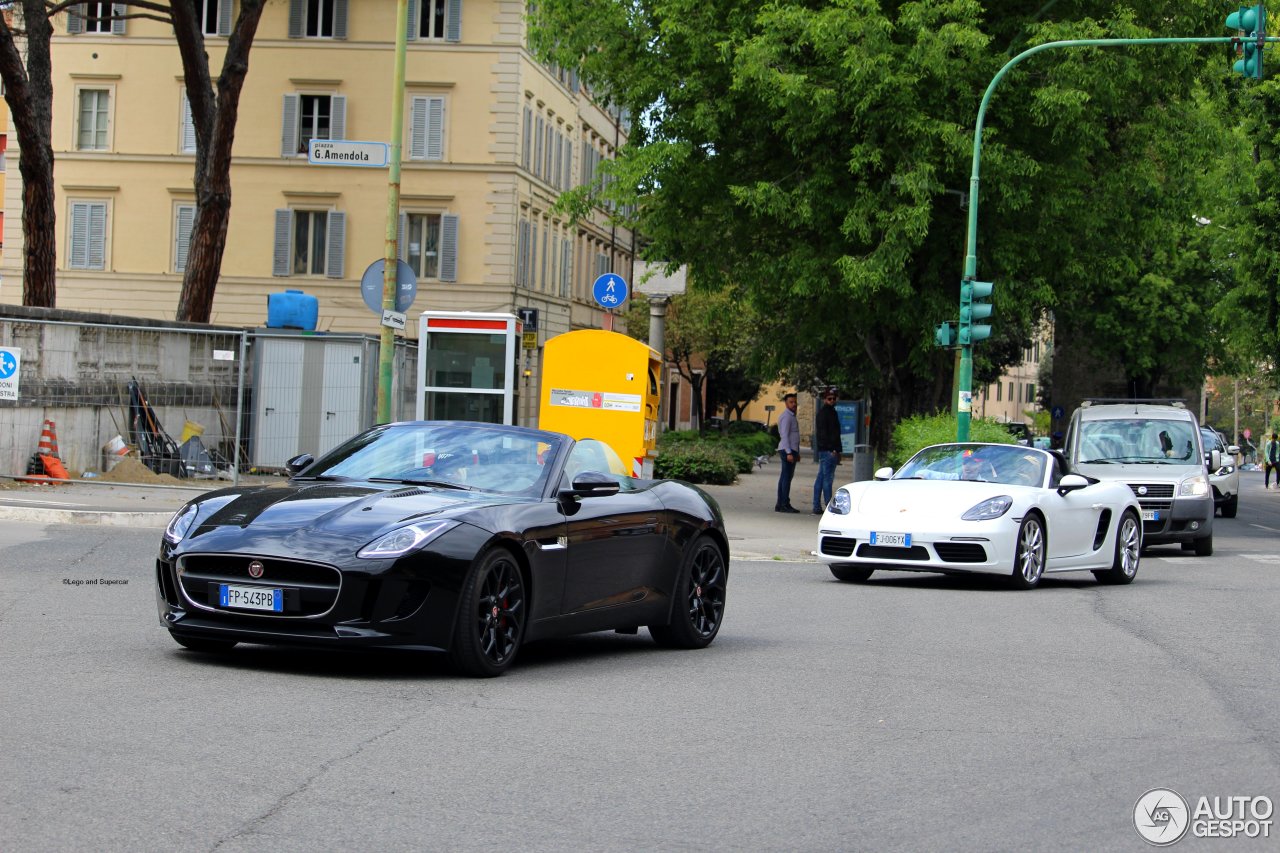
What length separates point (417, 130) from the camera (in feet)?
169

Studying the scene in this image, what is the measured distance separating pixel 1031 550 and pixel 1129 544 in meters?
2.12

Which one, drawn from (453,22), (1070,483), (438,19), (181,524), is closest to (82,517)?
(1070,483)

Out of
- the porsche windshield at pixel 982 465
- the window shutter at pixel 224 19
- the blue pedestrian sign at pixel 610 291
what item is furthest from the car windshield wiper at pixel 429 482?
the window shutter at pixel 224 19

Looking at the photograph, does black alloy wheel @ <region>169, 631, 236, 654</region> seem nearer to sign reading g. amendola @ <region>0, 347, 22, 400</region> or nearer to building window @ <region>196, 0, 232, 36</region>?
sign reading g. amendola @ <region>0, 347, 22, 400</region>

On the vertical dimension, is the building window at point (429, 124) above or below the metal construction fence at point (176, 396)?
above

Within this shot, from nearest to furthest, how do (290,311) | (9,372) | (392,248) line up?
(392,248)
(9,372)
(290,311)

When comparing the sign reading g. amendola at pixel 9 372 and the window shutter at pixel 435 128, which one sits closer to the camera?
the sign reading g. amendola at pixel 9 372

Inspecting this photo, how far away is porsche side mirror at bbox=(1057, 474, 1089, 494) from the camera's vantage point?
53.8 ft

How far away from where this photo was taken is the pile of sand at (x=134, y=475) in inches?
965

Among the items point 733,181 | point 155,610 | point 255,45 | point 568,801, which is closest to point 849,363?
point 255,45

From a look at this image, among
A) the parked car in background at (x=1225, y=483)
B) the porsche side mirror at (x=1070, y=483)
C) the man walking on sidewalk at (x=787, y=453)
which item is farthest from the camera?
the parked car in background at (x=1225, y=483)

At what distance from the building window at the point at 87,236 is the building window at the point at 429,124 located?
9.86 m

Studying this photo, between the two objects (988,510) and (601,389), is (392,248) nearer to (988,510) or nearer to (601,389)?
(601,389)

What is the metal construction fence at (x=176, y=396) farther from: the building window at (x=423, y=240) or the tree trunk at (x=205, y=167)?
the building window at (x=423, y=240)
